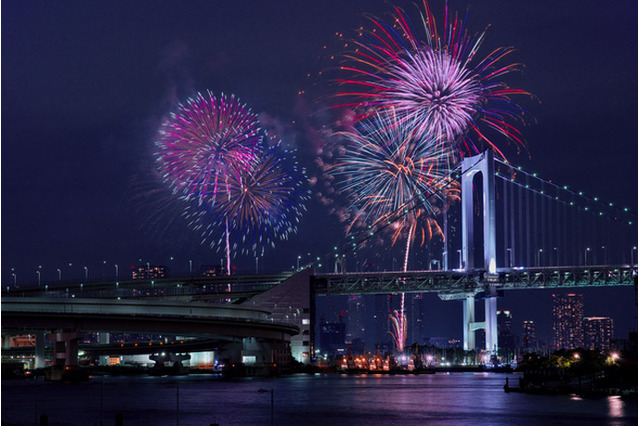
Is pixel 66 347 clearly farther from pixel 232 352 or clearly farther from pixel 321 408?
pixel 321 408

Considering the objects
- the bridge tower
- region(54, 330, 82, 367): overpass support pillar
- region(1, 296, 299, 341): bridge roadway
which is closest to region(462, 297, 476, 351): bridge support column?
the bridge tower

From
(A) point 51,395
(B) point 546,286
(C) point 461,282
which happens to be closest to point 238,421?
(A) point 51,395

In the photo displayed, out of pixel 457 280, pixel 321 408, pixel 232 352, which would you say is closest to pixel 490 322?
pixel 457 280

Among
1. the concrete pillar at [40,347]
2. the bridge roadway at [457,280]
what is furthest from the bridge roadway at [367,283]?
the concrete pillar at [40,347]

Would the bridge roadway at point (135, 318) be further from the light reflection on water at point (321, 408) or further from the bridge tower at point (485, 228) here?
the bridge tower at point (485, 228)

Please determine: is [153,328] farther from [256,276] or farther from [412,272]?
[412,272]

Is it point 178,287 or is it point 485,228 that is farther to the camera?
point 178,287

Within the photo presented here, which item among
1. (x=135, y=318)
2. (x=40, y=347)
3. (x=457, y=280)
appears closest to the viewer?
(x=135, y=318)

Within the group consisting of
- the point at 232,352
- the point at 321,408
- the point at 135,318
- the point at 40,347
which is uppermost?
the point at 135,318
